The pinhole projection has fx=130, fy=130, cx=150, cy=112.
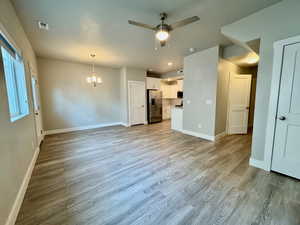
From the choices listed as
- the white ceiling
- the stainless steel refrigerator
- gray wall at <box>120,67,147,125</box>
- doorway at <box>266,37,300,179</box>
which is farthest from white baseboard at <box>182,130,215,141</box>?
gray wall at <box>120,67,147,125</box>

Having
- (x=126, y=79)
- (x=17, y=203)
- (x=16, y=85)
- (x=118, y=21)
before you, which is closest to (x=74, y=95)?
(x=126, y=79)

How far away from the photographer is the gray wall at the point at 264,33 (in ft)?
6.55

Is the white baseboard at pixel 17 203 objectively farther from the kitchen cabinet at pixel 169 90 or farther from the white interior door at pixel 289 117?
the kitchen cabinet at pixel 169 90

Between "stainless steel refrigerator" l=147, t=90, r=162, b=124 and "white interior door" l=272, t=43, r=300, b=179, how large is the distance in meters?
4.87

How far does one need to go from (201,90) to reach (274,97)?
2.02m

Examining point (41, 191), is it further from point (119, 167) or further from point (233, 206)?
point (233, 206)

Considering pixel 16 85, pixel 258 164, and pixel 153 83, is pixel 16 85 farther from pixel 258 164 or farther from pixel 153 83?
pixel 153 83

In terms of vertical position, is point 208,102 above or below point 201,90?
below

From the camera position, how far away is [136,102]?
6199 millimetres

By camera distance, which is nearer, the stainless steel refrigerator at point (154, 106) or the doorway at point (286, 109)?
the doorway at point (286, 109)

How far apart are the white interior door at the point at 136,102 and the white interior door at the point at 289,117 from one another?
16.1 feet

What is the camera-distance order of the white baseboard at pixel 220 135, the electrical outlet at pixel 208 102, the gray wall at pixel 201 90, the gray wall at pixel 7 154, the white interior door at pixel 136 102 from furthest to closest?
the white interior door at pixel 136 102 < the white baseboard at pixel 220 135 < the electrical outlet at pixel 208 102 < the gray wall at pixel 201 90 < the gray wall at pixel 7 154

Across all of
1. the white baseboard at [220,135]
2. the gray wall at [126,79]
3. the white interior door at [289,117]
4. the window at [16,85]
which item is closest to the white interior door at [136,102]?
the gray wall at [126,79]

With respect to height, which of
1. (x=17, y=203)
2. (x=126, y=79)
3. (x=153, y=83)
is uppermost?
(x=126, y=79)
